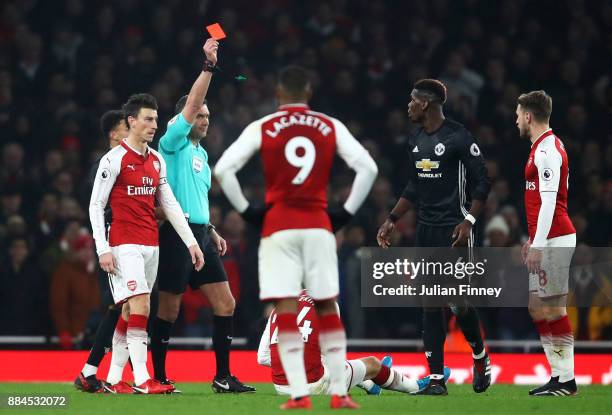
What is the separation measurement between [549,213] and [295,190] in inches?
97.8

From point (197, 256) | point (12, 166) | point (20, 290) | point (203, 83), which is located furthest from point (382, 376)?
point (12, 166)

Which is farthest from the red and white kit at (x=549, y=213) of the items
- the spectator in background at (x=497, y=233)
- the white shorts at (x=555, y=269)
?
the spectator in background at (x=497, y=233)

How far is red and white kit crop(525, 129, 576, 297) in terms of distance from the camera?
9.01 m

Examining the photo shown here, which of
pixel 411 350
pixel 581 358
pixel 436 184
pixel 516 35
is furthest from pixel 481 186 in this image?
pixel 516 35

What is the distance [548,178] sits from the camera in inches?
355

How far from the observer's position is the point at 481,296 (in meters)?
13.9

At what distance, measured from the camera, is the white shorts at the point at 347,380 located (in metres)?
8.53

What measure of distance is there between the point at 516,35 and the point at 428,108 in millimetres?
8700

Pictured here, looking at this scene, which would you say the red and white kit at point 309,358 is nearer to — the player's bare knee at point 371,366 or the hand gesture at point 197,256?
the player's bare knee at point 371,366

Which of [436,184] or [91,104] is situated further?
[91,104]

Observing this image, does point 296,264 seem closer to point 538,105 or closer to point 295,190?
point 295,190

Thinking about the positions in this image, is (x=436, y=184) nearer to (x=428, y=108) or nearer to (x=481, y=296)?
(x=428, y=108)

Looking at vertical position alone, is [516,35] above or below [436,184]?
above

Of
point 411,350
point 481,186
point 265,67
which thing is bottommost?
point 411,350
